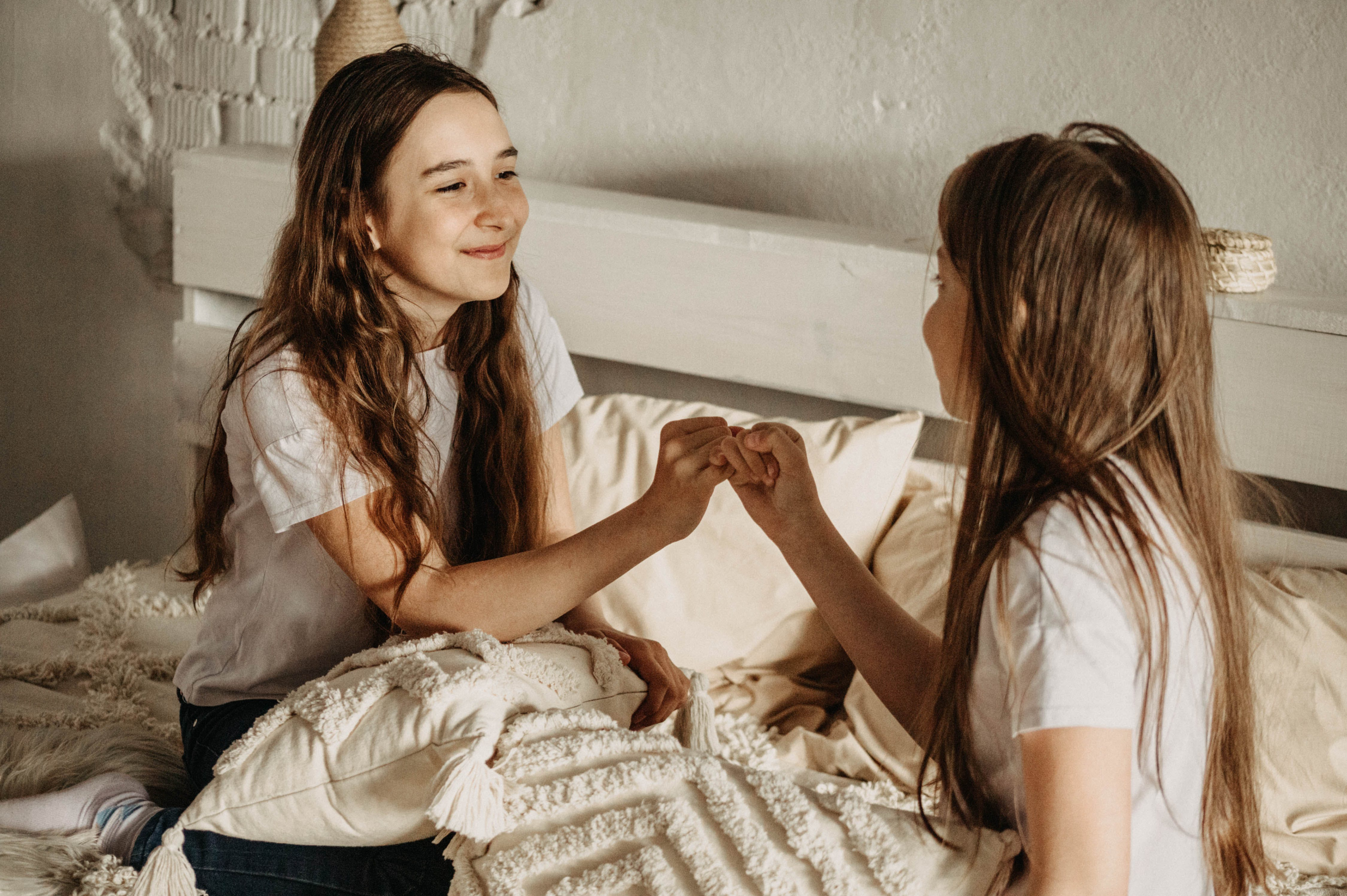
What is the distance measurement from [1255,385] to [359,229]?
114cm

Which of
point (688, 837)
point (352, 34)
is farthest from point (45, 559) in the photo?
point (688, 837)

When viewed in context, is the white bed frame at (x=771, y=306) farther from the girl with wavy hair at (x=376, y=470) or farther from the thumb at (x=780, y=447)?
the thumb at (x=780, y=447)

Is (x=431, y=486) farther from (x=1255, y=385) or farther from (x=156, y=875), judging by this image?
(x=1255, y=385)

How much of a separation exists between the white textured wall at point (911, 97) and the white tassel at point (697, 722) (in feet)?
2.76

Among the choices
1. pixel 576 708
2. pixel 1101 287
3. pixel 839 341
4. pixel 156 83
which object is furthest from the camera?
pixel 156 83

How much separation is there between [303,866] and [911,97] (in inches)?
54.2

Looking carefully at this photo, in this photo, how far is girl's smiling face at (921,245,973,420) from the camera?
92 centimetres

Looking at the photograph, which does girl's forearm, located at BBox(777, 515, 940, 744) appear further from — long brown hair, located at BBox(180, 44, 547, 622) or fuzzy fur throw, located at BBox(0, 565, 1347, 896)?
long brown hair, located at BBox(180, 44, 547, 622)

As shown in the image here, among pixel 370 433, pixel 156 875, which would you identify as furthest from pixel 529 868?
pixel 370 433

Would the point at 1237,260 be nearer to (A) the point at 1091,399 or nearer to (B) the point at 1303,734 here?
(B) the point at 1303,734

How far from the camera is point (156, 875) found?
1.03 meters

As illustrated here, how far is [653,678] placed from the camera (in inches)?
49.4

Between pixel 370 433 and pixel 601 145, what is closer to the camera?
pixel 370 433

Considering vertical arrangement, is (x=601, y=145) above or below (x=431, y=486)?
above
